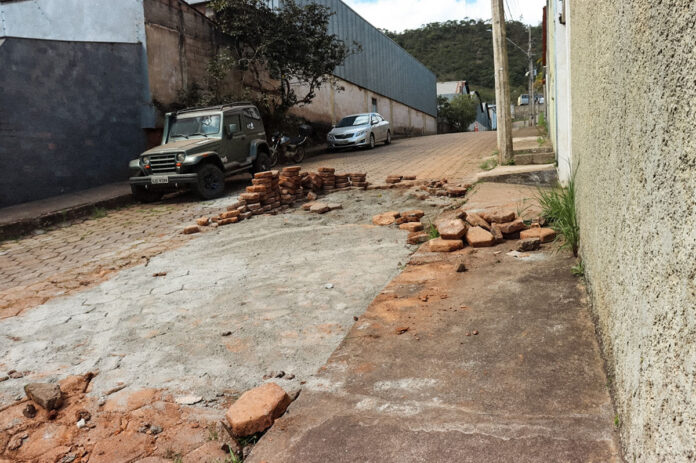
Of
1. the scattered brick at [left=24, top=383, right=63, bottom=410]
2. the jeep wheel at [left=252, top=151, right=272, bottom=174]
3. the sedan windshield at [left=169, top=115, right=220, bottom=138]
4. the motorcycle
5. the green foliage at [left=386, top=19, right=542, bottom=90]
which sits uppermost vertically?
the green foliage at [left=386, top=19, right=542, bottom=90]

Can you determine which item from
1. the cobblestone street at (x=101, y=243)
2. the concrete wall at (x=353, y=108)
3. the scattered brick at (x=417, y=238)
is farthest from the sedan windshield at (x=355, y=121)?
the scattered brick at (x=417, y=238)

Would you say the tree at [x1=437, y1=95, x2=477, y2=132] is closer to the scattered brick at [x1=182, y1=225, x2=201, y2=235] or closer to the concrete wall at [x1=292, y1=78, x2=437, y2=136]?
the concrete wall at [x1=292, y1=78, x2=437, y2=136]

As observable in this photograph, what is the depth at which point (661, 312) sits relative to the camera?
129 cm

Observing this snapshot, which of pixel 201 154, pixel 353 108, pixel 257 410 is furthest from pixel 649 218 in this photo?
pixel 353 108

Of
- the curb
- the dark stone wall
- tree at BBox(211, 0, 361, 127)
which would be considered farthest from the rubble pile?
tree at BBox(211, 0, 361, 127)

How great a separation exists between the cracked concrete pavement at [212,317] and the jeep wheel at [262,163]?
5768 millimetres

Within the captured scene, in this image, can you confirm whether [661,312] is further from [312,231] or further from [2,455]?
[312,231]

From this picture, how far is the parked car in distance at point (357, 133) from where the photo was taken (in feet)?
58.3

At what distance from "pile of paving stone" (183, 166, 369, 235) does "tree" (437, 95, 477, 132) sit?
37446mm

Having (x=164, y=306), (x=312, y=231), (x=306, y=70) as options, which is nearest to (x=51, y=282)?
(x=164, y=306)

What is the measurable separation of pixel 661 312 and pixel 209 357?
2578 millimetres

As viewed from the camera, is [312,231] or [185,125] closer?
[312,231]

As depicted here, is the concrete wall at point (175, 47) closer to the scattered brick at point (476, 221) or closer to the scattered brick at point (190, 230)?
the scattered brick at point (190, 230)

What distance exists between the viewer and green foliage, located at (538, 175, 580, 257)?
4.05m
